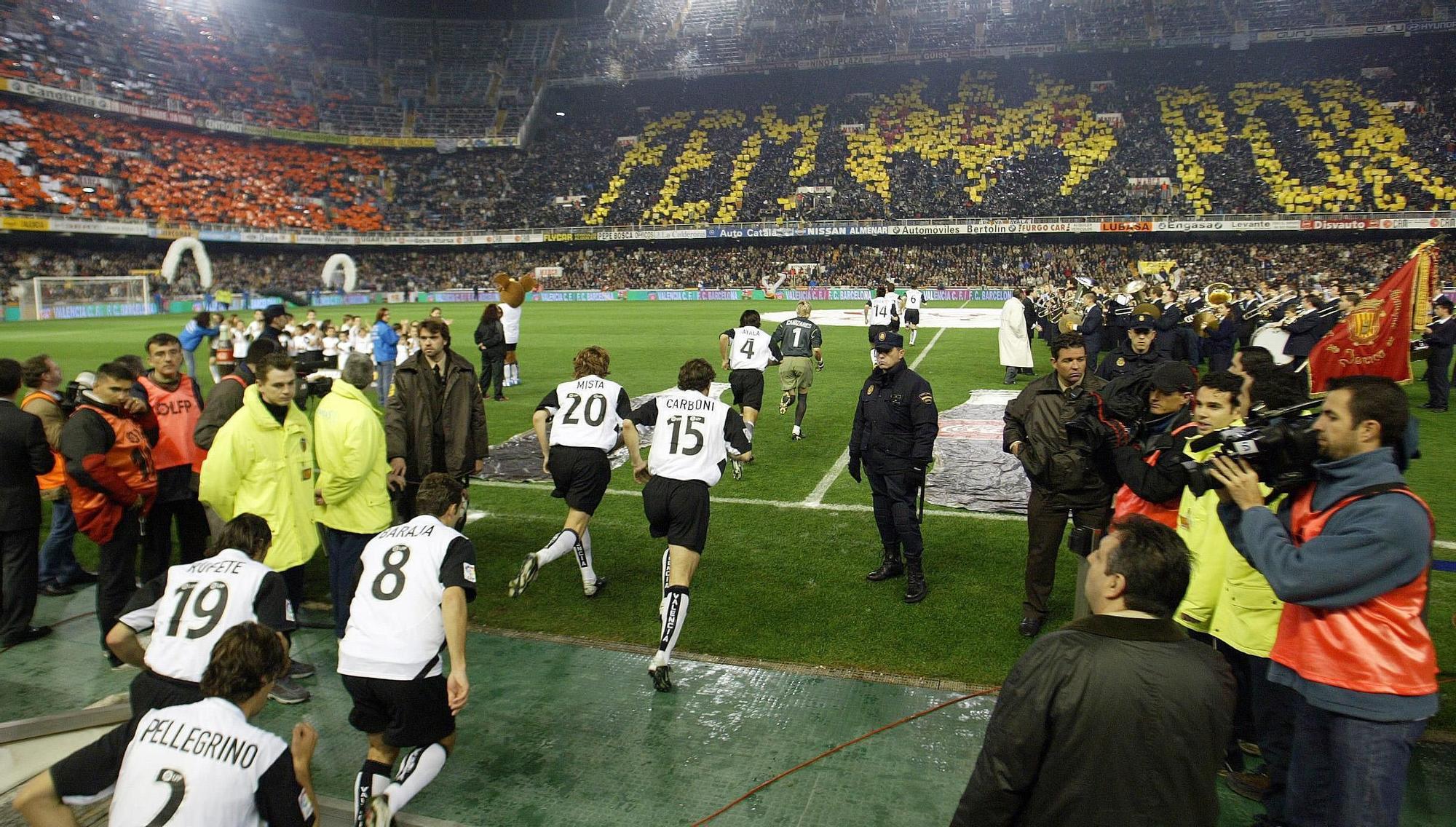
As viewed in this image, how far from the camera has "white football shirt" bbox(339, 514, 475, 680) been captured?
3.86m

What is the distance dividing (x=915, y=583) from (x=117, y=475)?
598cm

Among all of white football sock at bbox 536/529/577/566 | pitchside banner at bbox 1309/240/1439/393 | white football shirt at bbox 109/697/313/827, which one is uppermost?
pitchside banner at bbox 1309/240/1439/393

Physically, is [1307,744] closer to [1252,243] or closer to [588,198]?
[1252,243]

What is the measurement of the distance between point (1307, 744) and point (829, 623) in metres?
3.55

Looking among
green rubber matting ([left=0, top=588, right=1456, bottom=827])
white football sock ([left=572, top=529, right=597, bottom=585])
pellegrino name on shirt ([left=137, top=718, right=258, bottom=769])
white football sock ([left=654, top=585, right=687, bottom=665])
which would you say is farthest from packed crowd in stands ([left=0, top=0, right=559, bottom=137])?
pellegrino name on shirt ([left=137, top=718, right=258, bottom=769])

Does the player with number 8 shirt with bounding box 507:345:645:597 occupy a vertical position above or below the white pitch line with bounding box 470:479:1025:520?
above

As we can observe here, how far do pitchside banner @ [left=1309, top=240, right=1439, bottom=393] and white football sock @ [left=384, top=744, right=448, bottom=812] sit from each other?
271 inches

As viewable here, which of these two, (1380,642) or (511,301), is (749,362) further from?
(1380,642)

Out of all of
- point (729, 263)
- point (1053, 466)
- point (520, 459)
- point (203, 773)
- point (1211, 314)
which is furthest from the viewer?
point (729, 263)

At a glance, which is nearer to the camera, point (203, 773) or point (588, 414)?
point (203, 773)

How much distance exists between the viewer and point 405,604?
3889 millimetres

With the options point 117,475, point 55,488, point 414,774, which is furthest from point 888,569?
point 55,488

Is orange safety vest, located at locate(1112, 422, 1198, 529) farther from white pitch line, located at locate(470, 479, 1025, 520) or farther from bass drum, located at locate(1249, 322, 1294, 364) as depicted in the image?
bass drum, located at locate(1249, 322, 1294, 364)

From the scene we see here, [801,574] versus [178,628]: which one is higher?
[178,628]
